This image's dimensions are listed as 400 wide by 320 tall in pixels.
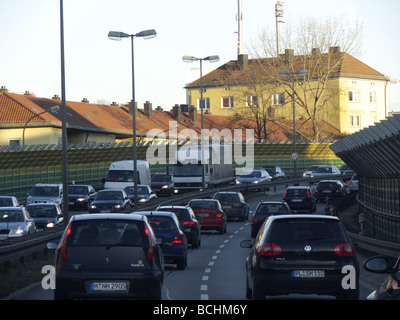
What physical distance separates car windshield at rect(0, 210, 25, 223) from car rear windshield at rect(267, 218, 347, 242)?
19063 mm

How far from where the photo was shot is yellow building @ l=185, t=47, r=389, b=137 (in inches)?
3632

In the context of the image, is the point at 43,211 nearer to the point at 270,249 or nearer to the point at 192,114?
the point at 270,249

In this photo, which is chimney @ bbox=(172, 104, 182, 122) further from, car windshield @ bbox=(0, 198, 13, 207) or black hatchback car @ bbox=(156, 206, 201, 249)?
black hatchback car @ bbox=(156, 206, 201, 249)

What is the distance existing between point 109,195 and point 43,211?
9.93m

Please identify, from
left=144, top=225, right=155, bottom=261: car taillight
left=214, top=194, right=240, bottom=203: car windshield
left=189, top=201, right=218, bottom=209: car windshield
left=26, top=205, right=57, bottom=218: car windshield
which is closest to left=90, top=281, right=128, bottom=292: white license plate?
left=144, top=225, right=155, bottom=261: car taillight

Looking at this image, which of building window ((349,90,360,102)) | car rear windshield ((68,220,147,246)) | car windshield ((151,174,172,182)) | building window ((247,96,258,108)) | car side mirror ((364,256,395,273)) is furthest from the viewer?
building window ((349,90,360,102))

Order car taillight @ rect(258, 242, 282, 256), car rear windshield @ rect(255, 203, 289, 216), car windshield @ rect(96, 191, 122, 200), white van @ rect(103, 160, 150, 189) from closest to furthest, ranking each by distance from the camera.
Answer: car taillight @ rect(258, 242, 282, 256)
car rear windshield @ rect(255, 203, 289, 216)
car windshield @ rect(96, 191, 122, 200)
white van @ rect(103, 160, 150, 189)

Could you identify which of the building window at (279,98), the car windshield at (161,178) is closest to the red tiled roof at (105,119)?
the building window at (279,98)

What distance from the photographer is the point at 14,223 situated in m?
30.5

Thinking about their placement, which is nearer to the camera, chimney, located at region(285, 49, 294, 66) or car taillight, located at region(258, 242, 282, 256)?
car taillight, located at region(258, 242, 282, 256)

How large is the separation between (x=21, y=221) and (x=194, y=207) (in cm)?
763

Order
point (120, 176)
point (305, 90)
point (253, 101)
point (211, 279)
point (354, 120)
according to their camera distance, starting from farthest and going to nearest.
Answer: point (354, 120), point (253, 101), point (305, 90), point (120, 176), point (211, 279)

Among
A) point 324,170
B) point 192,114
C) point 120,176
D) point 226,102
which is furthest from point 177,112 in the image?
point 120,176
